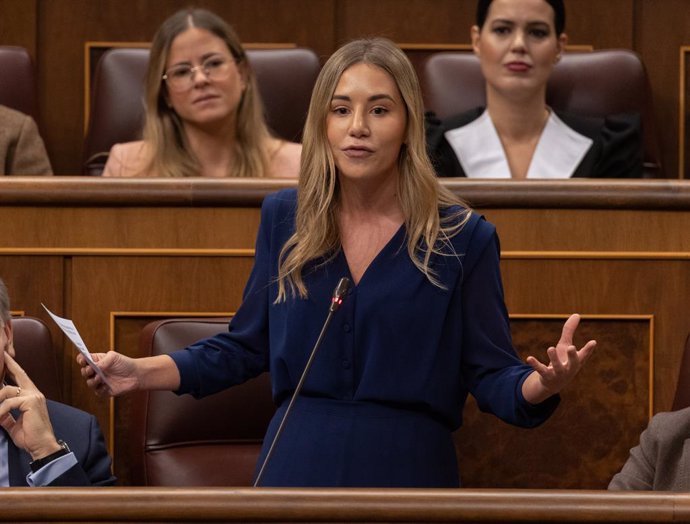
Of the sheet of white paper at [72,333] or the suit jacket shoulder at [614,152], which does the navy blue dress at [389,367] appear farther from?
the suit jacket shoulder at [614,152]

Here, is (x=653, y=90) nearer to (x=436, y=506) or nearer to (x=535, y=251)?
(x=535, y=251)

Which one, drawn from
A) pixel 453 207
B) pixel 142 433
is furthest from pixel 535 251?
pixel 142 433

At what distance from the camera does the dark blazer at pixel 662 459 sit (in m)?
0.98

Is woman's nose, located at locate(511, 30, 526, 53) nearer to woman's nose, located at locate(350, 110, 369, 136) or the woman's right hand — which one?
woman's nose, located at locate(350, 110, 369, 136)

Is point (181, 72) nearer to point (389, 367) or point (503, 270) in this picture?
point (503, 270)

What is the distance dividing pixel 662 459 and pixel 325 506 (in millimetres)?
368

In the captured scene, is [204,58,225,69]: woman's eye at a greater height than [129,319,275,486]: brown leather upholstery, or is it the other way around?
[204,58,225,69]: woman's eye

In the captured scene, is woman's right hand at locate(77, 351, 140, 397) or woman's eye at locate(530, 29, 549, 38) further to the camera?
woman's eye at locate(530, 29, 549, 38)

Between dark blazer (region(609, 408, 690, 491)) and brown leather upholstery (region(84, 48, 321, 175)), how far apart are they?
0.75m

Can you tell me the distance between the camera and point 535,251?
1205 millimetres

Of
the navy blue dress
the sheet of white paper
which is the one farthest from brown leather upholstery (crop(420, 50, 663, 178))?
the sheet of white paper

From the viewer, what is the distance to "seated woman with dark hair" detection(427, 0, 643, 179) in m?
1.51

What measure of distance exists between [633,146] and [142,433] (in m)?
0.68

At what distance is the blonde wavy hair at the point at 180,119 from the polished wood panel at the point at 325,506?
2.72ft
